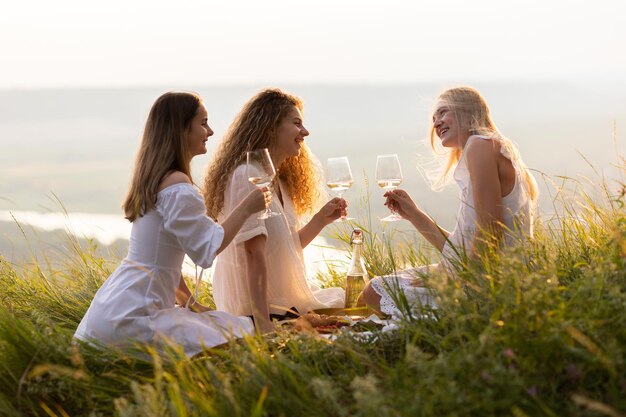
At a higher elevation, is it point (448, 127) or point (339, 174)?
point (448, 127)

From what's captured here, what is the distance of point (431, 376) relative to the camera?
9.59 ft

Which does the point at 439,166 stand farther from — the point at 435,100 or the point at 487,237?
the point at 487,237

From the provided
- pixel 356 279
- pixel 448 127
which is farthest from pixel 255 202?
pixel 448 127

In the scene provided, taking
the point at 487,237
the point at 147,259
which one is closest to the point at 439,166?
the point at 487,237

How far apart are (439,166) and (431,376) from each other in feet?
11.1

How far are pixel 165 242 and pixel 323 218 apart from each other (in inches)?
55.9

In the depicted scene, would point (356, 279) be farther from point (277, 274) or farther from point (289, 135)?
point (289, 135)

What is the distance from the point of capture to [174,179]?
4.62 m

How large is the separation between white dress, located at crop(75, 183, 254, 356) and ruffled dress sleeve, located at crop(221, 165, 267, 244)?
636mm

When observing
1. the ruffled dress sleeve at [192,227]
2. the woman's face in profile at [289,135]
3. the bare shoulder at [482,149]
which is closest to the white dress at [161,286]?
the ruffled dress sleeve at [192,227]

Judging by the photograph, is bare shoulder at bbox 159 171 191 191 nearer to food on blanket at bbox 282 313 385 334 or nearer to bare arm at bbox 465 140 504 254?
food on blanket at bbox 282 313 385 334

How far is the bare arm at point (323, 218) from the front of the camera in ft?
18.5

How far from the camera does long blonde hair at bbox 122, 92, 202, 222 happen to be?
4637 mm

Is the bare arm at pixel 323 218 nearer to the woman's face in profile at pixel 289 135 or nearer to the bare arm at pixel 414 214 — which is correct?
the bare arm at pixel 414 214
